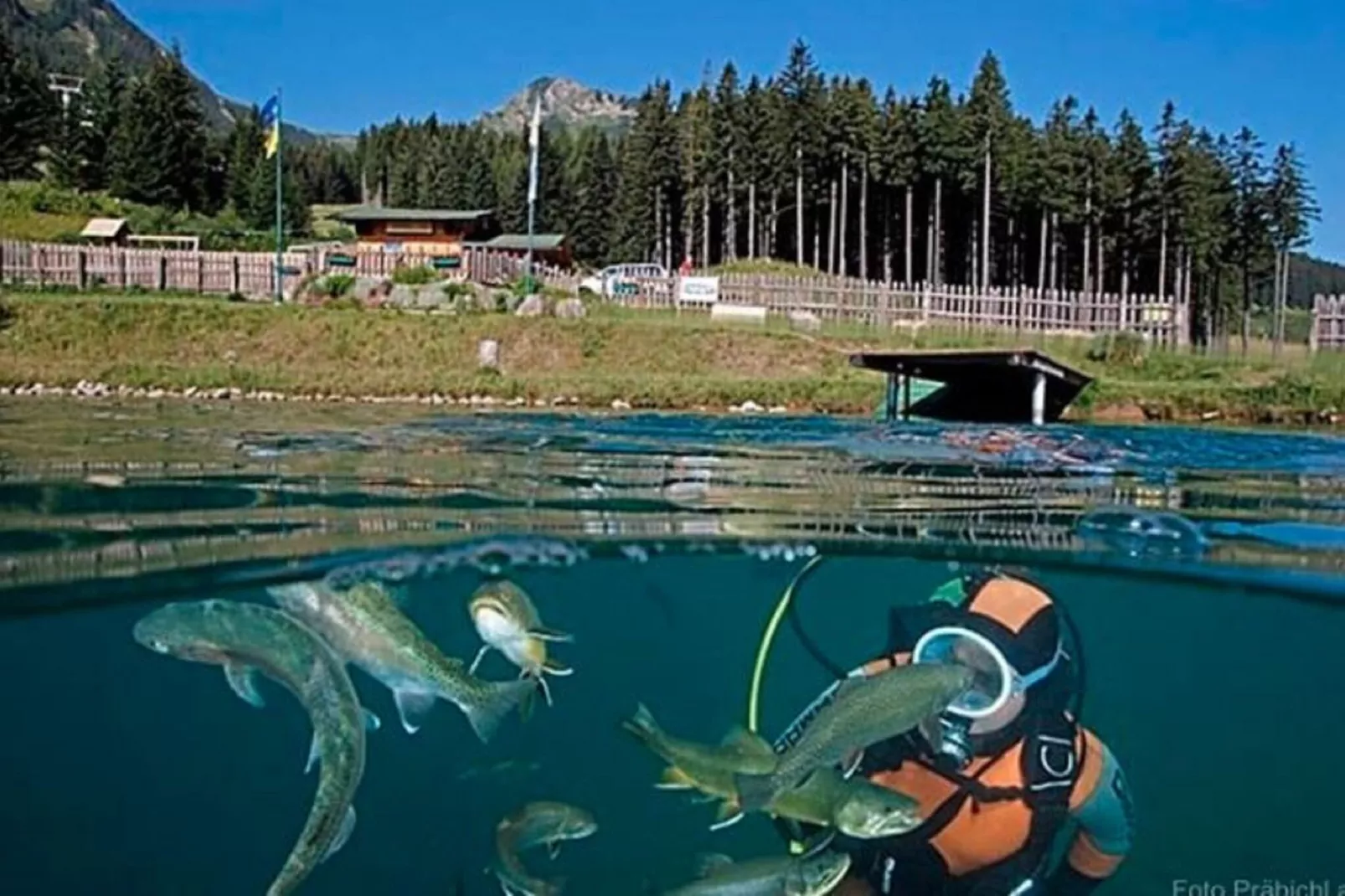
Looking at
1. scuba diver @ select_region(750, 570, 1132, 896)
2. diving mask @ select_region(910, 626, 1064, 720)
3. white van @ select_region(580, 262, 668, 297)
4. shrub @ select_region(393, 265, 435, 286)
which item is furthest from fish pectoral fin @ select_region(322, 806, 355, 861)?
white van @ select_region(580, 262, 668, 297)

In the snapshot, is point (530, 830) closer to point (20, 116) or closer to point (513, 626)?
point (513, 626)

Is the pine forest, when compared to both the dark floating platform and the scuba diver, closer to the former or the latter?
the dark floating platform

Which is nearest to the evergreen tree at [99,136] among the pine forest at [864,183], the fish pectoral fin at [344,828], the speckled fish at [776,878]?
the pine forest at [864,183]

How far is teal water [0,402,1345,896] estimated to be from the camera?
32.2ft

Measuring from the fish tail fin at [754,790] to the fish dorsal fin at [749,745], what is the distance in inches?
4.4

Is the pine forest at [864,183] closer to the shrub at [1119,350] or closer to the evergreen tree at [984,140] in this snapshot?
the evergreen tree at [984,140]

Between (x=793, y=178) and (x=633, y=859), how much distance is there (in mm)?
59172

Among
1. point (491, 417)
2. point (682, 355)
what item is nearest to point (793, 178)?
point (682, 355)

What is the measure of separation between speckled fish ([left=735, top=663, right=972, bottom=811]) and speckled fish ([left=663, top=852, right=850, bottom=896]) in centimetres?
25

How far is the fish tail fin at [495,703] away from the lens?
663cm

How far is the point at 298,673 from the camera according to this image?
614 cm

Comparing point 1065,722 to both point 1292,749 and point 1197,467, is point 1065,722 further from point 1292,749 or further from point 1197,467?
point 1292,749

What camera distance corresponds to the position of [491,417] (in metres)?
19.0

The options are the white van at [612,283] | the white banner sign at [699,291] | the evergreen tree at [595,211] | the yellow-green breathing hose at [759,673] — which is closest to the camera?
the yellow-green breathing hose at [759,673]
